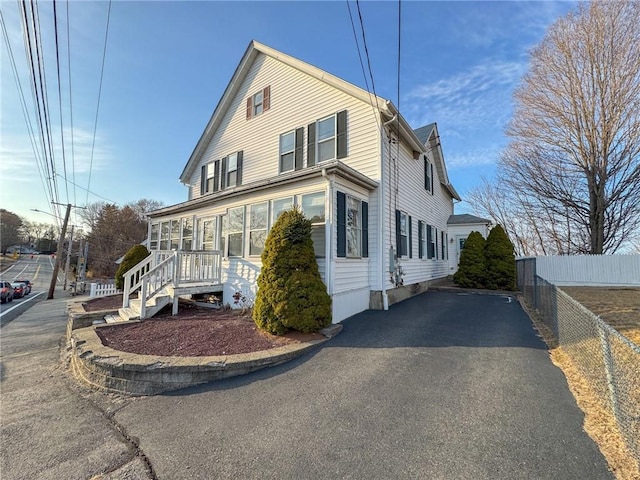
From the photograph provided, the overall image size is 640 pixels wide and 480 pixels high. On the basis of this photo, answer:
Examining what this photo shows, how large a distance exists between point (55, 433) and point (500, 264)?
562 inches

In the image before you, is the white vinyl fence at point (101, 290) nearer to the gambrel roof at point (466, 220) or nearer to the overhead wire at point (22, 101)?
the overhead wire at point (22, 101)

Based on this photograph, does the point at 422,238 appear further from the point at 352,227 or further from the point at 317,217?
the point at 317,217

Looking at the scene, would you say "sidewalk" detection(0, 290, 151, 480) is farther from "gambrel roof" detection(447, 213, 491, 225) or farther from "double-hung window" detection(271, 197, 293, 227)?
"gambrel roof" detection(447, 213, 491, 225)

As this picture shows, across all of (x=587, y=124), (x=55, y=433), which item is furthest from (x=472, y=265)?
(x=55, y=433)

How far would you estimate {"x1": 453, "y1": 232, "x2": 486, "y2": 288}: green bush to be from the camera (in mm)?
12516

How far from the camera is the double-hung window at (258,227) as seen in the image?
27.2ft

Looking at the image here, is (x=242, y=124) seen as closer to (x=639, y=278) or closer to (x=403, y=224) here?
(x=403, y=224)

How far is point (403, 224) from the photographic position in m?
9.89

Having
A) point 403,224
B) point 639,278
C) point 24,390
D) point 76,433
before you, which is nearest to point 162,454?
point 76,433

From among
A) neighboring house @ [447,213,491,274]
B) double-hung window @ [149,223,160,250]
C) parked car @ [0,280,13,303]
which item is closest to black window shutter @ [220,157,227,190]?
double-hung window @ [149,223,160,250]

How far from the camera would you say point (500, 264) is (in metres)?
12.4

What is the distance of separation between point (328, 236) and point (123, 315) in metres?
5.93

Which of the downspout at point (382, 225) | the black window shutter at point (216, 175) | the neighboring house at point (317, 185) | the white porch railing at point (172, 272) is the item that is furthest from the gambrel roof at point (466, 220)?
Answer: the white porch railing at point (172, 272)

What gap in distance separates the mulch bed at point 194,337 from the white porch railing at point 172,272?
1.03 meters
